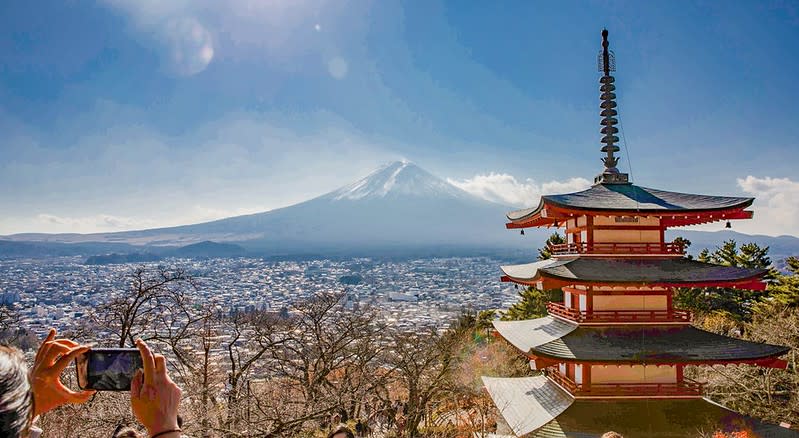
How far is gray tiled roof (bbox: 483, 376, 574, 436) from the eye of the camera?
9.30 metres

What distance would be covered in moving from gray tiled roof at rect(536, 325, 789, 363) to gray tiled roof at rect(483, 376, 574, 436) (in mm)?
1141

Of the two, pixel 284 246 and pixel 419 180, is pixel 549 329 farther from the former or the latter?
pixel 419 180

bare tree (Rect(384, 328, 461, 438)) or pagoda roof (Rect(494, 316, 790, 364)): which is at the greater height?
pagoda roof (Rect(494, 316, 790, 364))

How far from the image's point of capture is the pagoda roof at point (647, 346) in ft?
28.2

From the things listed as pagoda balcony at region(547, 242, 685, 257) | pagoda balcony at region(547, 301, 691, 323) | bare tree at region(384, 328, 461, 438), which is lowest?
bare tree at region(384, 328, 461, 438)

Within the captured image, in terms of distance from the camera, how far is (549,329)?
419 inches

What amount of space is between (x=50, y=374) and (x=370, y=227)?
113 metres

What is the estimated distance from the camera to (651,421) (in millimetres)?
8672

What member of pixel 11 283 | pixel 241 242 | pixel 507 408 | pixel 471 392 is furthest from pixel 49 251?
pixel 507 408

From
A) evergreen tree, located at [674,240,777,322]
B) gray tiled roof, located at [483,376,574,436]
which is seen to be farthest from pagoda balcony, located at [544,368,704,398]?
evergreen tree, located at [674,240,777,322]

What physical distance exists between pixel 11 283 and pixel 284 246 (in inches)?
2917

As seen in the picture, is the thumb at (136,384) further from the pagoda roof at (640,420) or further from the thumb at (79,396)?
the pagoda roof at (640,420)

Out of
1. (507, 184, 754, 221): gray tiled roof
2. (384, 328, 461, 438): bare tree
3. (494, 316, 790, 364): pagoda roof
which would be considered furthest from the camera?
(384, 328, 461, 438): bare tree

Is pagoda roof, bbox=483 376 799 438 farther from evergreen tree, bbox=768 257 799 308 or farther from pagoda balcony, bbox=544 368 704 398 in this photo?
evergreen tree, bbox=768 257 799 308
